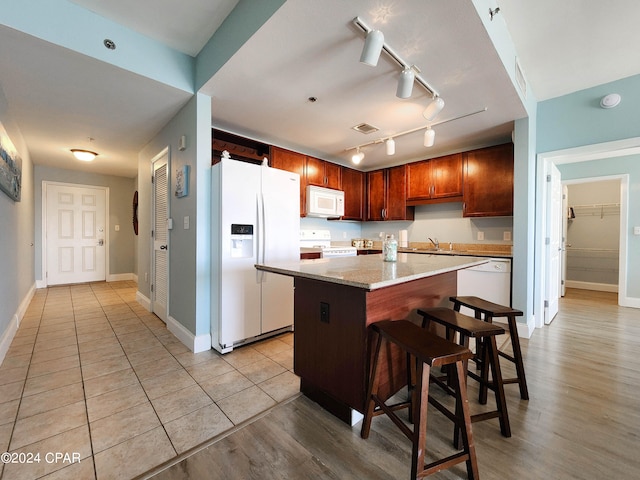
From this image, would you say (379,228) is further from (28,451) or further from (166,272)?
(28,451)

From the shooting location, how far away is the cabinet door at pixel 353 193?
4594mm

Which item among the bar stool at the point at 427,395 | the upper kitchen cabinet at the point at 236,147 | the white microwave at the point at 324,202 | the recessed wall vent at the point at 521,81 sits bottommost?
the bar stool at the point at 427,395

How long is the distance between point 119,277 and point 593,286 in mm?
9812

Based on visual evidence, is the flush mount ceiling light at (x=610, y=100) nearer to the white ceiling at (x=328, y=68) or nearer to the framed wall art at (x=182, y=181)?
the white ceiling at (x=328, y=68)

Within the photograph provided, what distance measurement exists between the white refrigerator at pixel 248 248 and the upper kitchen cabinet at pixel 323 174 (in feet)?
3.96

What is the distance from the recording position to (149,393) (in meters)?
1.83

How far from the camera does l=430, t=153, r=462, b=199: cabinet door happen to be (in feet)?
12.3

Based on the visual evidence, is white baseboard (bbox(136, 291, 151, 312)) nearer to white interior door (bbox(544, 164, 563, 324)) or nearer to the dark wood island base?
the dark wood island base

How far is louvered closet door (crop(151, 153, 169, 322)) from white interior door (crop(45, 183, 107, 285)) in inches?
130

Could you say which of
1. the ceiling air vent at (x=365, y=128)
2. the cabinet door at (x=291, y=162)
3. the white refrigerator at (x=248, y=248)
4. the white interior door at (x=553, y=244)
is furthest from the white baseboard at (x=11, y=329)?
the white interior door at (x=553, y=244)

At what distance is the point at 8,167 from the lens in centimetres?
246

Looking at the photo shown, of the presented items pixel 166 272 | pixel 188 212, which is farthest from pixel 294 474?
pixel 166 272

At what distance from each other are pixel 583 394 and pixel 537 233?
5.89 ft

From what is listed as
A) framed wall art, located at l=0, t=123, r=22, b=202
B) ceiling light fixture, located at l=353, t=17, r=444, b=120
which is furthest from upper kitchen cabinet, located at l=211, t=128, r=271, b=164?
ceiling light fixture, located at l=353, t=17, r=444, b=120
